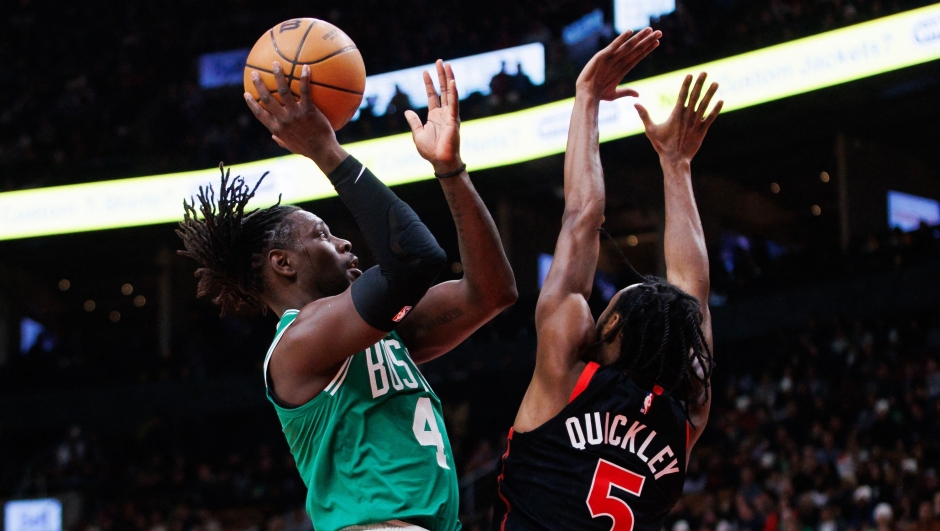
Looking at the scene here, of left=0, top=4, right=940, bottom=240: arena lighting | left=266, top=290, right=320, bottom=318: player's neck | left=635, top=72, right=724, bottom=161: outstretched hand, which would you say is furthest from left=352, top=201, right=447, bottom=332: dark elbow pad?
left=0, top=4, right=940, bottom=240: arena lighting

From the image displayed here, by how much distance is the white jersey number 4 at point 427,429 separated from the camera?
9.04 feet

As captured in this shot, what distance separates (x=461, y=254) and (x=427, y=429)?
0.49 meters

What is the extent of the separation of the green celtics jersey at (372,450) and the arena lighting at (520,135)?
931cm

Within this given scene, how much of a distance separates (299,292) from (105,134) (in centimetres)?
1779

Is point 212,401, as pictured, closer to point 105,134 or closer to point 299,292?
point 105,134

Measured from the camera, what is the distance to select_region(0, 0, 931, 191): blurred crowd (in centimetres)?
1517

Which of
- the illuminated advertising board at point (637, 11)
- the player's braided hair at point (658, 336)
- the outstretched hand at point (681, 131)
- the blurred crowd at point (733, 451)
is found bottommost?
the blurred crowd at point (733, 451)

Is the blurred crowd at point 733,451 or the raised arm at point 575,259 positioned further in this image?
the blurred crowd at point 733,451

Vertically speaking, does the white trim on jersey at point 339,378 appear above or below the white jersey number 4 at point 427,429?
above

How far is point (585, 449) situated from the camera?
2600mm

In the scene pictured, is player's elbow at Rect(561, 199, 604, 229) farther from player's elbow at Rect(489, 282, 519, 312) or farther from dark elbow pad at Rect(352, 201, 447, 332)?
dark elbow pad at Rect(352, 201, 447, 332)

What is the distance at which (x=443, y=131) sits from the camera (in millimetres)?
2598

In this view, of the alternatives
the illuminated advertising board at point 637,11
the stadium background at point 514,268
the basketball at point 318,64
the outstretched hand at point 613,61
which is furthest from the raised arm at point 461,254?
the illuminated advertising board at point 637,11

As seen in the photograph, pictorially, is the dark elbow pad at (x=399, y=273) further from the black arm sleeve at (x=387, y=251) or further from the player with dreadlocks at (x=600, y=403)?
the player with dreadlocks at (x=600, y=403)
